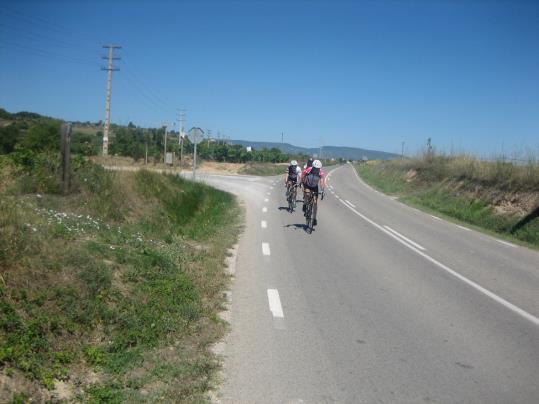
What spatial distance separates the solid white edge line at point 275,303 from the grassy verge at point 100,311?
675 mm

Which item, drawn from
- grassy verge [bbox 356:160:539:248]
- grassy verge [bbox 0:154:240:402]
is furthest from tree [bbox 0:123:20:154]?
grassy verge [bbox 356:160:539:248]

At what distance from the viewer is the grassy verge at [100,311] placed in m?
3.95

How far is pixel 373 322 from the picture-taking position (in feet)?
20.0

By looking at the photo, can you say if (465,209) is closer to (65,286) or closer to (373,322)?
(373,322)

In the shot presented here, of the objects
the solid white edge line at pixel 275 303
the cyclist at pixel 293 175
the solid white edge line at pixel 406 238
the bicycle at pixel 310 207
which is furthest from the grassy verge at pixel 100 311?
the cyclist at pixel 293 175

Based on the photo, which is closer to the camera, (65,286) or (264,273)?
(65,286)

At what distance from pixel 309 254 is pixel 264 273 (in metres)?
2.21

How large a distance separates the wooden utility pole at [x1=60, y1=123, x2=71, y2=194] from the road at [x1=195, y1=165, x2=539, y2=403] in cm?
401

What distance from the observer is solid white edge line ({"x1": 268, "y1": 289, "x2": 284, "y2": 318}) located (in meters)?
6.32

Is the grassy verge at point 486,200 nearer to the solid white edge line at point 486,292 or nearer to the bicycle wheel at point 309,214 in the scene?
the solid white edge line at point 486,292

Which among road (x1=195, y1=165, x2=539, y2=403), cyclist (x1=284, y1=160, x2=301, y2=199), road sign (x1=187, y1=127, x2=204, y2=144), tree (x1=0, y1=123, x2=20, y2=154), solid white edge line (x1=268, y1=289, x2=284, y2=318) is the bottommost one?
solid white edge line (x1=268, y1=289, x2=284, y2=318)

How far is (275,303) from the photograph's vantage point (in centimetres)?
677

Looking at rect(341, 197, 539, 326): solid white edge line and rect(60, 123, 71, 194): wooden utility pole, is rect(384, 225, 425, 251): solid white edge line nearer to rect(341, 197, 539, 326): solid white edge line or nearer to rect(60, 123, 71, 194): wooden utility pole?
rect(341, 197, 539, 326): solid white edge line

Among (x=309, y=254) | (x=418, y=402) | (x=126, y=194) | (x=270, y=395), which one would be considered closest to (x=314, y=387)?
(x=270, y=395)
